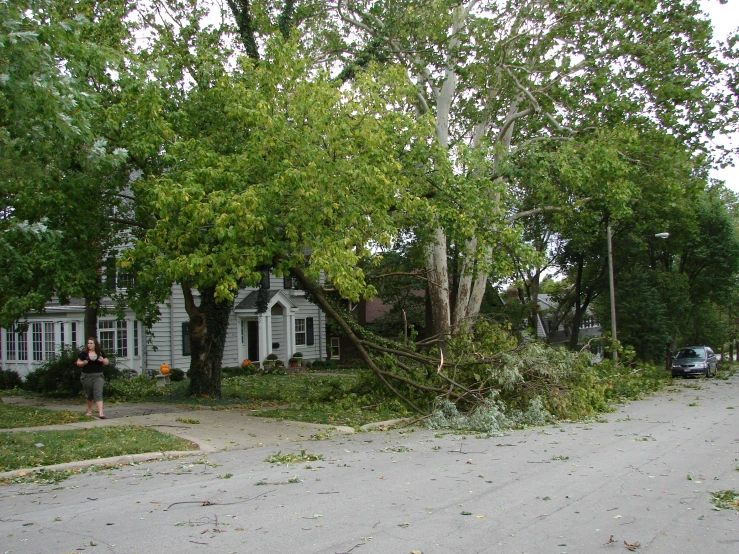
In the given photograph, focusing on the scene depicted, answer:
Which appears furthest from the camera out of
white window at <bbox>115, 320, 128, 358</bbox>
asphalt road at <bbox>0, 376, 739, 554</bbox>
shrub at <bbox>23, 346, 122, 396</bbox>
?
white window at <bbox>115, 320, 128, 358</bbox>

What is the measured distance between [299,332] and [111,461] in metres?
26.6

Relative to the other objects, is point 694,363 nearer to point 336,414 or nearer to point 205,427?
point 336,414

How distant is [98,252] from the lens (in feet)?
50.5

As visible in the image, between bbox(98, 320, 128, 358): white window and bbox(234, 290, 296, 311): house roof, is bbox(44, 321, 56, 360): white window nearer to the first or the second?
bbox(98, 320, 128, 358): white window

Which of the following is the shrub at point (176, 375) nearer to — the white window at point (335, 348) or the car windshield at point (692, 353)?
the white window at point (335, 348)

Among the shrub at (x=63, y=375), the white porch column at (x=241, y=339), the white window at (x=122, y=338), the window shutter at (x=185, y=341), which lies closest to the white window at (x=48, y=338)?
the white window at (x=122, y=338)

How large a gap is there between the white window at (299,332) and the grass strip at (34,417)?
20.5 m

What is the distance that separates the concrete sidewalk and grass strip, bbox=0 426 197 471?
0.84 feet

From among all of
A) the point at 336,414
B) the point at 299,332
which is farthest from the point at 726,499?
the point at 299,332

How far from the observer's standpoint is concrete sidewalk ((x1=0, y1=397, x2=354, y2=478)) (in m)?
11.0

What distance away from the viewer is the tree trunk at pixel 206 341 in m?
17.1

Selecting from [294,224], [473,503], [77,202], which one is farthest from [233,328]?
[473,503]

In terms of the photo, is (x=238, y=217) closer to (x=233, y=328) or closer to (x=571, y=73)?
(x=571, y=73)

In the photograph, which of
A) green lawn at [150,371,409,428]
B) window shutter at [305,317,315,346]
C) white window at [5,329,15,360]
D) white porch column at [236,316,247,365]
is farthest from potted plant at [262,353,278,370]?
white window at [5,329,15,360]
